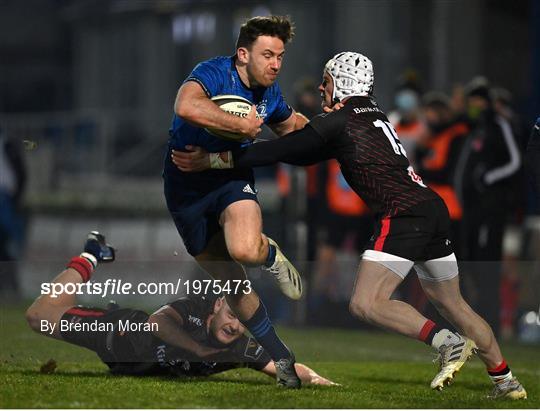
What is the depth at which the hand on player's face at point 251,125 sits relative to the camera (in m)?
9.19

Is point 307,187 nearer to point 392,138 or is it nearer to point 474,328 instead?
point 392,138

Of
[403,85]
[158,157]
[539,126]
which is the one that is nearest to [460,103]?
[403,85]

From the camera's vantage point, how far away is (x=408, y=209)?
9.16 meters

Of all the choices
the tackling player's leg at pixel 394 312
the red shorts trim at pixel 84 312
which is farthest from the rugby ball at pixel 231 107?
the red shorts trim at pixel 84 312

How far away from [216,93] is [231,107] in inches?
5.4

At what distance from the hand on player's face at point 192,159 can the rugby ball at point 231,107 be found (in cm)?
15

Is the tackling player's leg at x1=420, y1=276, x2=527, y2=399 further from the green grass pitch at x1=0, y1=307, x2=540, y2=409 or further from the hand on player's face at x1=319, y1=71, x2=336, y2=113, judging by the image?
the hand on player's face at x1=319, y1=71, x2=336, y2=113

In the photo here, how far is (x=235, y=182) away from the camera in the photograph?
960cm

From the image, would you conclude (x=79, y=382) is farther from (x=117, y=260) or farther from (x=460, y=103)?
(x=460, y=103)

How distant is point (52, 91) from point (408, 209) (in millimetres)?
17519

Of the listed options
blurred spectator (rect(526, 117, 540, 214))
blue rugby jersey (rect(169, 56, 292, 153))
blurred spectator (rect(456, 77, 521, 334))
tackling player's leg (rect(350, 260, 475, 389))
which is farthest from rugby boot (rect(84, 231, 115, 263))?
blurred spectator (rect(456, 77, 521, 334))

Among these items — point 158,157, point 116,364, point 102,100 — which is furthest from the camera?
point 102,100

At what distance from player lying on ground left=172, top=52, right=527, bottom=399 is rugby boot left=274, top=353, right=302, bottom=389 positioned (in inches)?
31.2

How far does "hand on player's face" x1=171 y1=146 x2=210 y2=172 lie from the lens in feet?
30.7
